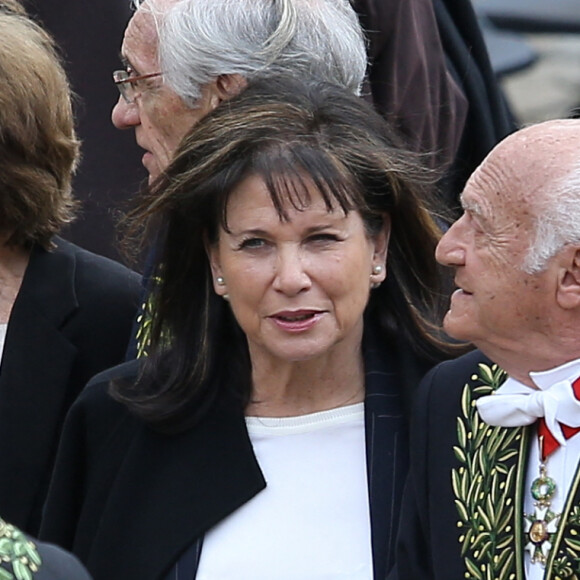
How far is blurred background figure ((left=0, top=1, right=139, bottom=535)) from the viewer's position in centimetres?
414

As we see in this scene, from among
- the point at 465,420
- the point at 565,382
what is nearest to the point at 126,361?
Answer: the point at 465,420

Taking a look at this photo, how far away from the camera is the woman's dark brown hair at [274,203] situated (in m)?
3.62

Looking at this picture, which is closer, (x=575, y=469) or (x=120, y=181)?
(x=575, y=469)

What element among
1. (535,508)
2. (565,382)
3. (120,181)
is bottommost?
(120,181)

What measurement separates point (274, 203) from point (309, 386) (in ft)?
1.38

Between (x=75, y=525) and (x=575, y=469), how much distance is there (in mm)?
1293

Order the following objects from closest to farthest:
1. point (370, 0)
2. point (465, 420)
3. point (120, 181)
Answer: point (465, 420) < point (370, 0) < point (120, 181)

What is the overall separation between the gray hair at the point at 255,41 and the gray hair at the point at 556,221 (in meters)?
1.10

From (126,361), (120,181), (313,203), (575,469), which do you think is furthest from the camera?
(120,181)

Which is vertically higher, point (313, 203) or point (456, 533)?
point (313, 203)

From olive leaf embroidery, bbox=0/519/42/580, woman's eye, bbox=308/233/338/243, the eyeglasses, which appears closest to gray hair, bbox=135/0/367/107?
the eyeglasses

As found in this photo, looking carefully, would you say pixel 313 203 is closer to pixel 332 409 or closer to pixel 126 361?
pixel 332 409

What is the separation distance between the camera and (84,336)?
424 centimetres

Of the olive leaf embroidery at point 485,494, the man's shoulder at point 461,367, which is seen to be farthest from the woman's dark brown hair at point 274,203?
the olive leaf embroidery at point 485,494
